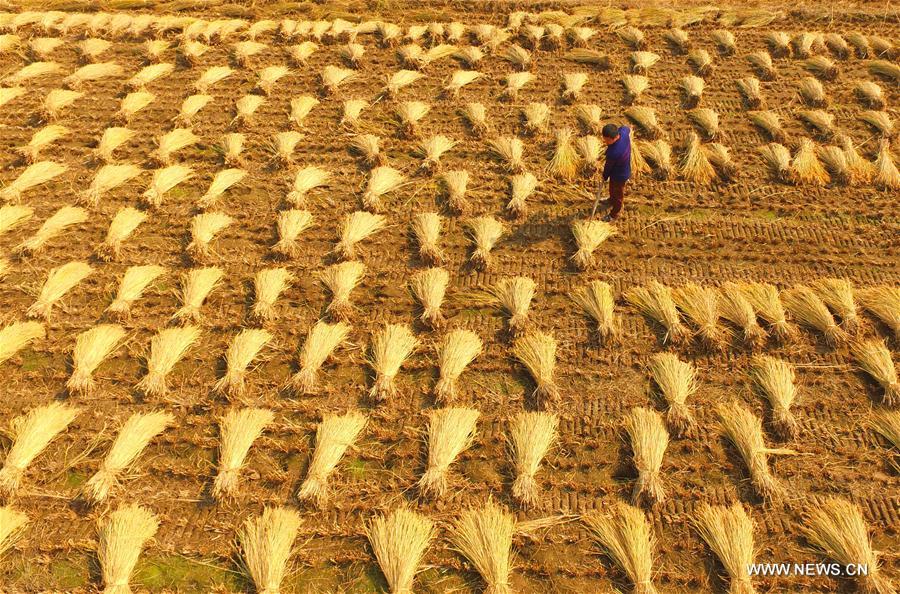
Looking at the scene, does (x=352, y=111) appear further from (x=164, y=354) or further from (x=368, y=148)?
(x=164, y=354)

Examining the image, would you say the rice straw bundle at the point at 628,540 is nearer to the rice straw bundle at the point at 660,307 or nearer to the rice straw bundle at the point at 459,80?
the rice straw bundle at the point at 660,307

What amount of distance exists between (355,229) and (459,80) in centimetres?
220

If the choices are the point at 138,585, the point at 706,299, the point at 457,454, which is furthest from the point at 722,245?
the point at 138,585

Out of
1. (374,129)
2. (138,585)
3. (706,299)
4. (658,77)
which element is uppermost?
(658,77)

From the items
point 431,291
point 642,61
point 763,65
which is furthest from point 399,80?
point 763,65

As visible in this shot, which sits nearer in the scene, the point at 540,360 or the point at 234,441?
the point at 234,441

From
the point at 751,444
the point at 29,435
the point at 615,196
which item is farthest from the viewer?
the point at 615,196

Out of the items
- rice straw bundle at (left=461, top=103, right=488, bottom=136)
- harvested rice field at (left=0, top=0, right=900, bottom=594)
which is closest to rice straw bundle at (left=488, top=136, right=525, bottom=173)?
harvested rice field at (left=0, top=0, right=900, bottom=594)

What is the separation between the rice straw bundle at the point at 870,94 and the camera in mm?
5160

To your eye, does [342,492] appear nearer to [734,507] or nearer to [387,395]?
[387,395]

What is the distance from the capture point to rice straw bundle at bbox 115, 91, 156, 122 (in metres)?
5.28

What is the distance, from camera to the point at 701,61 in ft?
18.7

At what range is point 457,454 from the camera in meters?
3.21

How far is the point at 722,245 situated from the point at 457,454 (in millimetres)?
2497
